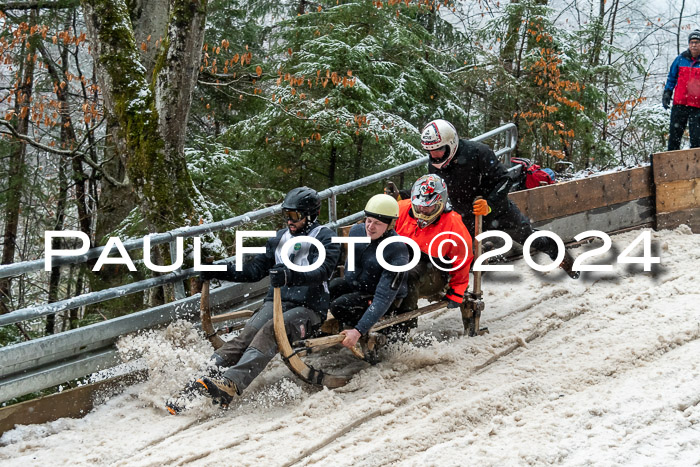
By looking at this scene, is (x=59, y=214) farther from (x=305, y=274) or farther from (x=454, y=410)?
(x=454, y=410)

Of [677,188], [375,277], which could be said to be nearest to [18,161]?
→ [375,277]

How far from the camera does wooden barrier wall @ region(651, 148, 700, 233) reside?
1023 centimetres

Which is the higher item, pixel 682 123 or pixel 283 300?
pixel 682 123

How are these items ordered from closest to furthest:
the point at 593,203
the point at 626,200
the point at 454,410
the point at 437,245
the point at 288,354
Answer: the point at 454,410 → the point at 288,354 → the point at 437,245 → the point at 593,203 → the point at 626,200

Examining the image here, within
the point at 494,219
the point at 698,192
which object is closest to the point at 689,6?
the point at 698,192

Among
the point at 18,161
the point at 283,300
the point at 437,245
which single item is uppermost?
the point at 18,161

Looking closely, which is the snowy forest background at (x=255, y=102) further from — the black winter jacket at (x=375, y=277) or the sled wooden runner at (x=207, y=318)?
the black winter jacket at (x=375, y=277)

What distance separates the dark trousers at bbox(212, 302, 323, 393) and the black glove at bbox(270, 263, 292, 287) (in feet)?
1.40

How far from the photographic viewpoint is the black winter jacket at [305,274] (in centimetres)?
532

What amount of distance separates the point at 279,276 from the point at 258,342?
60 centimetres

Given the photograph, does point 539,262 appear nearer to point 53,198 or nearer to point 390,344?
point 390,344

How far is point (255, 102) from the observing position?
12.9 m

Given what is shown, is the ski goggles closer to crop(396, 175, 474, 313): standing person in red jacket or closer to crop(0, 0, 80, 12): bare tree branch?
crop(396, 175, 474, 313): standing person in red jacket

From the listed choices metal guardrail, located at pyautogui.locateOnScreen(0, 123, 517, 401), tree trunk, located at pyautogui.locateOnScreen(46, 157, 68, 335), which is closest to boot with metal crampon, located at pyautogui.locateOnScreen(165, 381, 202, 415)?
metal guardrail, located at pyautogui.locateOnScreen(0, 123, 517, 401)
